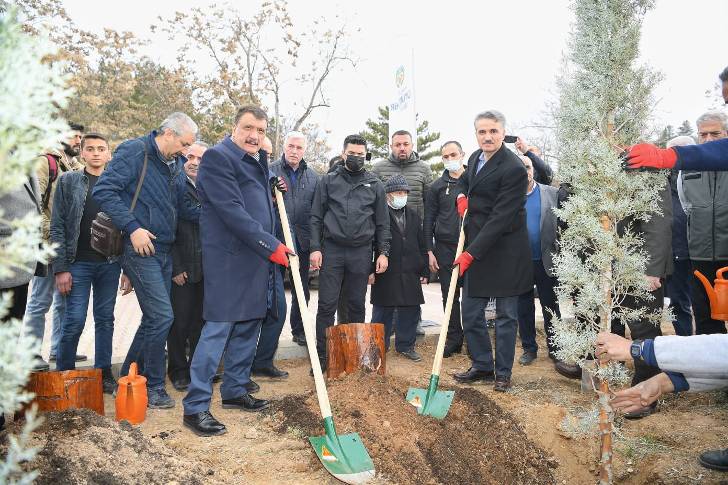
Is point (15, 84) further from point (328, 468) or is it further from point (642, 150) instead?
point (642, 150)

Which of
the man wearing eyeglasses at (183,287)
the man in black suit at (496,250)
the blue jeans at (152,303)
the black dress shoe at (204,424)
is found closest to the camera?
the black dress shoe at (204,424)

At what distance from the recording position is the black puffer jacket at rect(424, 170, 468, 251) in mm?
6203

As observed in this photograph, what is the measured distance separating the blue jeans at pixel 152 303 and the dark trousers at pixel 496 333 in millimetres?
2661

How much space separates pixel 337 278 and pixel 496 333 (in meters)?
1.65

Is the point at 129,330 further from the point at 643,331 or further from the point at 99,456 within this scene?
the point at 643,331

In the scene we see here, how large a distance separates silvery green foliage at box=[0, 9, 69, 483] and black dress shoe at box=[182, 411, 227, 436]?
2.61m

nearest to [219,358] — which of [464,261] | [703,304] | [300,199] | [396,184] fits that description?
[464,261]

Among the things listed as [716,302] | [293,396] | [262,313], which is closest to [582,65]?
[716,302]

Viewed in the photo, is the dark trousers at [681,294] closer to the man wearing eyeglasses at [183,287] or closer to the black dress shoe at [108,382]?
the man wearing eyeglasses at [183,287]

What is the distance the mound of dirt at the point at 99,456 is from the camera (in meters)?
2.64

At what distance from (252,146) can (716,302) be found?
11.2 feet

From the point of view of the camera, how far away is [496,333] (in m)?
5.04

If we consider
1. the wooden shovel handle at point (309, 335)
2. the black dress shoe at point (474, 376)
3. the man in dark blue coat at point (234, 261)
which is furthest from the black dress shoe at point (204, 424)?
the black dress shoe at point (474, 376)

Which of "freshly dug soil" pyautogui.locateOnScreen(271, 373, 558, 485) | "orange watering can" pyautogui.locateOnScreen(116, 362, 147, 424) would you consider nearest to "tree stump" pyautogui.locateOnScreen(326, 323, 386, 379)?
"freshly dug soil" pyautogui.locateOnScreen(271, 373, 558, 485)
